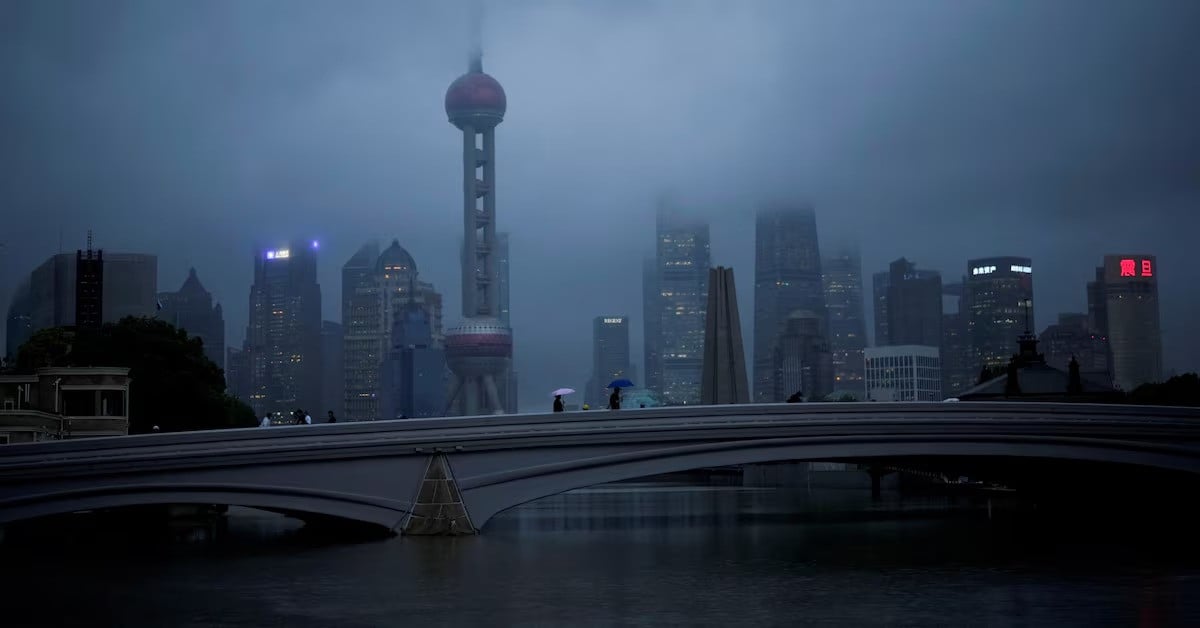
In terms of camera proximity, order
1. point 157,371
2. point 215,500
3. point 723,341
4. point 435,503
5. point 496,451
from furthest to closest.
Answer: point 723,341 → point 157,371 → point 496,451 → point 435,503 → point 215,500

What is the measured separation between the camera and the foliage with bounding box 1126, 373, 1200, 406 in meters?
102

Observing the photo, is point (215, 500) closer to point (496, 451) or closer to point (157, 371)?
point (496, 451)

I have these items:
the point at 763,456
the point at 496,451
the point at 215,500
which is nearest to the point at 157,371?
the point at 215,500

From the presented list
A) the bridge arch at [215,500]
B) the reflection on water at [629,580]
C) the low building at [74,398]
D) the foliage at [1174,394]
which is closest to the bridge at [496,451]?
the bridge arch at [215,500]

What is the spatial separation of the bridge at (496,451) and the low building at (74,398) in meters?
17.8

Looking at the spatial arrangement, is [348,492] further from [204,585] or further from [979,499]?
[979,499]

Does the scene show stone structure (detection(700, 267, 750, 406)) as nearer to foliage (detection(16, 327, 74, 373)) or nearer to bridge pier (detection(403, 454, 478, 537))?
foliage (detection(16, 327, 74, 373))

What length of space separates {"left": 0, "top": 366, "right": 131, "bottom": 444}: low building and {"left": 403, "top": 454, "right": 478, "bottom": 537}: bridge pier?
917 inches

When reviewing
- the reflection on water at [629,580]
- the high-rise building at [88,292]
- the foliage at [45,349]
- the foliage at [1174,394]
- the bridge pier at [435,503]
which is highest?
the high-rise building at [88,292]

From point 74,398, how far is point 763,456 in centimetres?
3825

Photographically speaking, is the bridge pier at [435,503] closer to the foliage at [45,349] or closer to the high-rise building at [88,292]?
the foliage at [45,349]

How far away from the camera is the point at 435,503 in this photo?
5350cm

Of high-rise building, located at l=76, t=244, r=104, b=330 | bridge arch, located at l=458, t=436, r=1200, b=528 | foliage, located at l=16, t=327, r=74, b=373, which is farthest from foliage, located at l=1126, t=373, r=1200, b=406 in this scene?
high-rise building, located at l=76, t=244, r=104, b=330

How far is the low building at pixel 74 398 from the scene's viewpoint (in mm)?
67938
